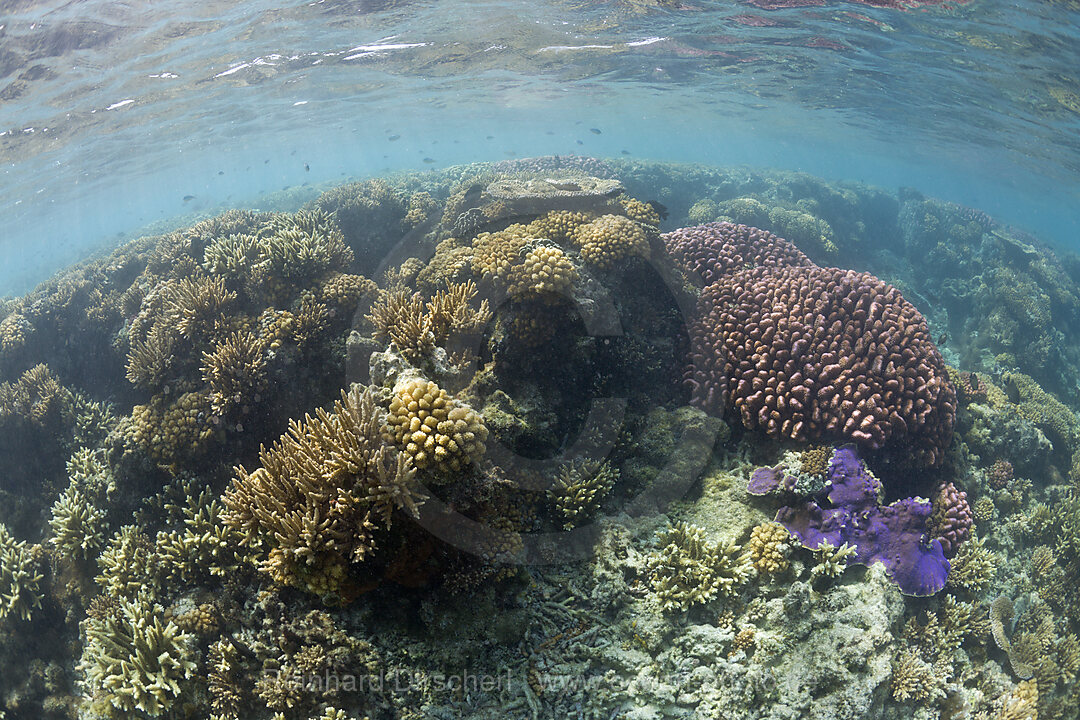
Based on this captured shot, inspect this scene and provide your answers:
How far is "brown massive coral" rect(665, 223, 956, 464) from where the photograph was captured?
6129mm

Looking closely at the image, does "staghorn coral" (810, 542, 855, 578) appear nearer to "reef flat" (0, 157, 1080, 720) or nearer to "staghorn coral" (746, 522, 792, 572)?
"reef flat" (0, 157, 1080, 720)

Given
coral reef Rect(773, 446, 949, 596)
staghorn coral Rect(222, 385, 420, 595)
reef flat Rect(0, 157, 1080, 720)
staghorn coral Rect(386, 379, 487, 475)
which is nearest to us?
staghorn coral Rect(222, 385, 420, 595)

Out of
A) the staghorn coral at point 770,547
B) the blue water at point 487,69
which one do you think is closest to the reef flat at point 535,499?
the staghorn coral at point 770,547

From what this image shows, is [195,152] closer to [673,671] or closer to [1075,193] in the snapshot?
[673,671]

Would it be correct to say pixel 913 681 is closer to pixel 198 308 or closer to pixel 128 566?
pixel 128 566

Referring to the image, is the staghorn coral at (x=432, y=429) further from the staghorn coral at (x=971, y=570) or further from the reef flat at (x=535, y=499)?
the staghorn coral at (x=971, y=570)

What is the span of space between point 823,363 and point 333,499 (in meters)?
6.35

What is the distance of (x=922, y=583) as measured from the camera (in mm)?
5344

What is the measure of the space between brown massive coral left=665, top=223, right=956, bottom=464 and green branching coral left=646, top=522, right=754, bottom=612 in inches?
78.6

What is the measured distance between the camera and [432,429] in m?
3.96

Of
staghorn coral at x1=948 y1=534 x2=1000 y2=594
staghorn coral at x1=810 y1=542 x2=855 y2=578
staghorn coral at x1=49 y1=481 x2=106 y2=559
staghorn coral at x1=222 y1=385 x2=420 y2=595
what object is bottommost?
staghorn coral at x1=948 y1=534 x2=1000 y2=594

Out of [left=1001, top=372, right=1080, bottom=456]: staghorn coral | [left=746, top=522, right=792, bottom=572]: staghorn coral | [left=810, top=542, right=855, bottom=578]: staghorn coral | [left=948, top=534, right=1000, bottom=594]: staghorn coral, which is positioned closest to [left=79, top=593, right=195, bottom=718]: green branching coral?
[left=746, top=522, right=792, bottom=572]: staghorn coral

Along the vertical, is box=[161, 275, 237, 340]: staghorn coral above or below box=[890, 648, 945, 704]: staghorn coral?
above

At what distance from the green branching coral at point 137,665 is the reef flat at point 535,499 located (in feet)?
0.13
